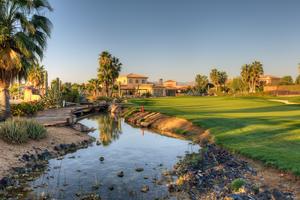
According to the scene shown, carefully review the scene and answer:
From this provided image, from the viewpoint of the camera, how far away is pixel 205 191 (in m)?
9.22

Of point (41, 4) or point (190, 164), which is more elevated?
point (41, 4)

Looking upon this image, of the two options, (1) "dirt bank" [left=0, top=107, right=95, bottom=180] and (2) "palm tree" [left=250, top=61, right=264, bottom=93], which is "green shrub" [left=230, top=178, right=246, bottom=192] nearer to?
(1) "dirt bank" [left=0, top=107, right=95, bottom=180]

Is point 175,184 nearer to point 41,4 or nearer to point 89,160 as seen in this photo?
point 89,160

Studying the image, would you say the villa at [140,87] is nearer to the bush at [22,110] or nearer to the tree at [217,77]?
the tree at [217,77]

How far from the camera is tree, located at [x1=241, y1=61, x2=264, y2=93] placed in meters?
91.6

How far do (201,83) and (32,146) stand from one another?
10387 centimetres

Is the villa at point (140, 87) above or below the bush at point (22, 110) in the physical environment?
above

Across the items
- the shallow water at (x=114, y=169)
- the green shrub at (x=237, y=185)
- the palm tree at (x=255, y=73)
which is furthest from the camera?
the palm tree at (x=255, y=73)

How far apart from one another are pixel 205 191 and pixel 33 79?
220ft

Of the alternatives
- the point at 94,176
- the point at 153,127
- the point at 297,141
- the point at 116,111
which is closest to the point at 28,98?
the point at 116,111

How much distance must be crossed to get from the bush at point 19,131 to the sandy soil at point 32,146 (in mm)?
348

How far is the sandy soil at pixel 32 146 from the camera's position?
40.0ft

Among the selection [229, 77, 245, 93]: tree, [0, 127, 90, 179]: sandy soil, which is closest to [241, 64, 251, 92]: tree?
[229, 77, 245, 93]: tree

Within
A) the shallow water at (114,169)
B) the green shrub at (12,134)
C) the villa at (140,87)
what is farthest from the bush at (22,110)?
the villa at (140,87)
